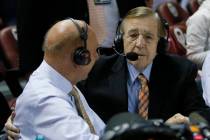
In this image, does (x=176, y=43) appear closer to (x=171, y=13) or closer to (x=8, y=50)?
(x=8, y=50)

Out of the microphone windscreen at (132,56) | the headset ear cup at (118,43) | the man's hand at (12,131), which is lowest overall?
the man's hand at (12,131)

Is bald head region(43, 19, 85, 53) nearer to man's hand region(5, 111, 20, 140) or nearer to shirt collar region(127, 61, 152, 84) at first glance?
man's hand region(5, 111, 20, 140)

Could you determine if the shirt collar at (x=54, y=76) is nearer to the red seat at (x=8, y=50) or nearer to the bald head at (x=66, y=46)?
the bald head at (x=66, y=46)

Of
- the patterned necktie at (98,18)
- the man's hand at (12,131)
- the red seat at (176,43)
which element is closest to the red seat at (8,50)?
the red seat at (176,43)

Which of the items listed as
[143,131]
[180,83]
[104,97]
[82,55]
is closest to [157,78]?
[180,83]

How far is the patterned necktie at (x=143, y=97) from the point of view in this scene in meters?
1.86

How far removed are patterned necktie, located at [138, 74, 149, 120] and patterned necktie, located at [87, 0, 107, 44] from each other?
2.34 feet

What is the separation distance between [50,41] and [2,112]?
2.73 feet

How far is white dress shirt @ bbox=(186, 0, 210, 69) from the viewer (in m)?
2.90

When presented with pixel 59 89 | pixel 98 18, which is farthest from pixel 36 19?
pixel 59 89

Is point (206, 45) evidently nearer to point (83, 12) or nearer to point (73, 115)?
point (83, 12)

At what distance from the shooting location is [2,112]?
2.12m

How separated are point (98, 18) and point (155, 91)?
0.81m

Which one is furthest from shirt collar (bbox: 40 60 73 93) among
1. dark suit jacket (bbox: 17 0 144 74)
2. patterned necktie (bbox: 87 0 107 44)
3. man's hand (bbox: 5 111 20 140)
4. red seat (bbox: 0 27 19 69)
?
red seat (bbox: 0 27 19 69)
